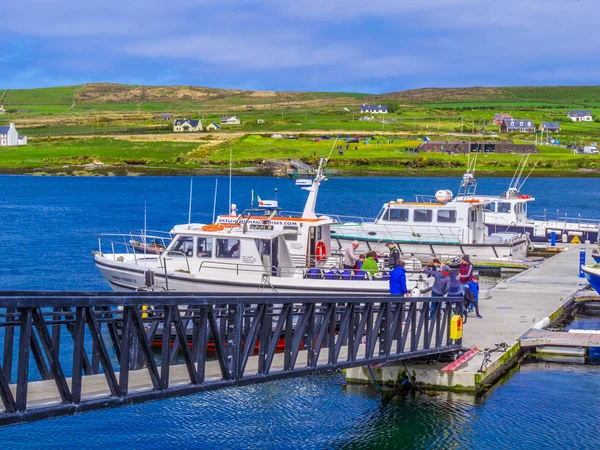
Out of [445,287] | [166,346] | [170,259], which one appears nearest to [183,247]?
[170,259]

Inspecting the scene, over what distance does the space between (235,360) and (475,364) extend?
7.36 m

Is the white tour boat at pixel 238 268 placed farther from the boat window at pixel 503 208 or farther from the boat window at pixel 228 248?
the boat window at pixel 503 208

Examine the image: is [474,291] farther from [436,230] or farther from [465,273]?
[436,230]

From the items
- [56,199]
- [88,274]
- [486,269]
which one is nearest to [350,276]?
[486,269]

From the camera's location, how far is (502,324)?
23.5 m

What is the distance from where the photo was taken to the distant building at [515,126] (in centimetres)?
19525

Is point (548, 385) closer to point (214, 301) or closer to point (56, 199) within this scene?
point (214, 301)

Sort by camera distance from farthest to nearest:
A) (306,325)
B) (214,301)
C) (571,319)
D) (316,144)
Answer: (316,144), (571,319), (306,325), (214,301)

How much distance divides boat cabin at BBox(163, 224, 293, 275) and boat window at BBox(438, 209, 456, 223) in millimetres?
14752

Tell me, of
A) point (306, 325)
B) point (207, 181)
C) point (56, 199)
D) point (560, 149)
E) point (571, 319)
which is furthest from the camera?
point (560, 149)

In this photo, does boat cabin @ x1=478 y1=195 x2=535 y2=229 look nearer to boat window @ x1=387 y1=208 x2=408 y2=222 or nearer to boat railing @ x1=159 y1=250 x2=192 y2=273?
boat window @ x1=387 y1=208 x2=408 y2=222

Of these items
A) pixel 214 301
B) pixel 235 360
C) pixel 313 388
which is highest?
pixel 214 301

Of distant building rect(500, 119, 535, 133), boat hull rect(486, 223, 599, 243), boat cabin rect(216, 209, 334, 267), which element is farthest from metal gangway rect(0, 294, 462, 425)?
distant building rect(500, 119, 535, 133)

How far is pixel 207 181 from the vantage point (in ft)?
446
